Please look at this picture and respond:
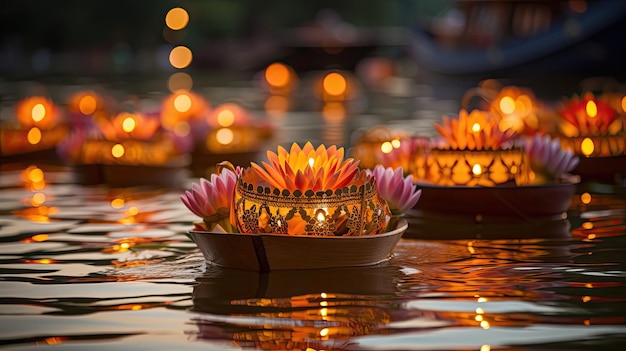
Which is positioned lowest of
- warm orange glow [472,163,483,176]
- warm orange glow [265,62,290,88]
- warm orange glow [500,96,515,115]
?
warm orange glow [472,163,483,176]

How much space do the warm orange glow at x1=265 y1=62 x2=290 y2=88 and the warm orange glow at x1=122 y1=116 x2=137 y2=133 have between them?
17.5 m

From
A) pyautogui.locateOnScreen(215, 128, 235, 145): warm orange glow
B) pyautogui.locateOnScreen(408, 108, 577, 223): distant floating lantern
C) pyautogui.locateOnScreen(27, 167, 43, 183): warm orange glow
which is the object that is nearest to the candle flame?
pyautogui.locateOnScreen(27, 167, 43, 183): warm orange glow

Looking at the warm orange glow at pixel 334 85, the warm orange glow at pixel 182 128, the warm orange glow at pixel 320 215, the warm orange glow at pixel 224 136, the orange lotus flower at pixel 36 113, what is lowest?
the warm orange glow at pixel 320 215

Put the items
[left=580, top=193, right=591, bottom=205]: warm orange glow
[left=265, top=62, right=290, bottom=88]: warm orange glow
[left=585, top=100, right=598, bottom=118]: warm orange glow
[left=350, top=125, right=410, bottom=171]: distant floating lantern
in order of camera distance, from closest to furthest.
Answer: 1. [left=580, top=193, right=591, bottom=205]: warm orange glow
2. [left=350, top=125, right=410, bottom=171]: distant floating lantern
3. [left=585, top=100, right=598, bottom=118]: warm orange glow
4. [left=265, top=62, right=290, bottom=88]: warm orange glow

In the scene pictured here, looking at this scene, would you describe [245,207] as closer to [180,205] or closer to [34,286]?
[34,286]

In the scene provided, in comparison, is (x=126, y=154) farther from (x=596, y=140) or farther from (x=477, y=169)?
(x=477, y=169)

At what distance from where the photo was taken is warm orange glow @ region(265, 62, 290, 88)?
28.9 metres

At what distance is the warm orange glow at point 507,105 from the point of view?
13505 millimetres

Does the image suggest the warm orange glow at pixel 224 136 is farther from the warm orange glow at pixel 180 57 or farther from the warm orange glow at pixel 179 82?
the warm orange glow at pixel 180 57

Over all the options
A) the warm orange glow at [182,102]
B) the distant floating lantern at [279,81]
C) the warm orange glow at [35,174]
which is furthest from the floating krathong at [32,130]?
the distant floating lantern at [279,81]

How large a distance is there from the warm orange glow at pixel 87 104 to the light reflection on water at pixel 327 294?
7.34 metres

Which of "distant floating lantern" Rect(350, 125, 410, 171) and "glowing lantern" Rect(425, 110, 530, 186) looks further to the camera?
"distant floating lantern" Rect(350, 125, 410, 171)

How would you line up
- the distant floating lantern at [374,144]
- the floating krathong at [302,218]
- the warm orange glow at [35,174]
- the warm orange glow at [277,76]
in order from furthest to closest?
1. the warm orange glow at [277,76]
2. the warm orange glow at [35,174]
3. the distant floating lantern at [374,144]
4. the floating krathong at [302,218]

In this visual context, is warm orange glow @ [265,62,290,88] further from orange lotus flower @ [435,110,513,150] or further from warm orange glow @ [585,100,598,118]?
orange lotus flower @ [435,110,513,150]
